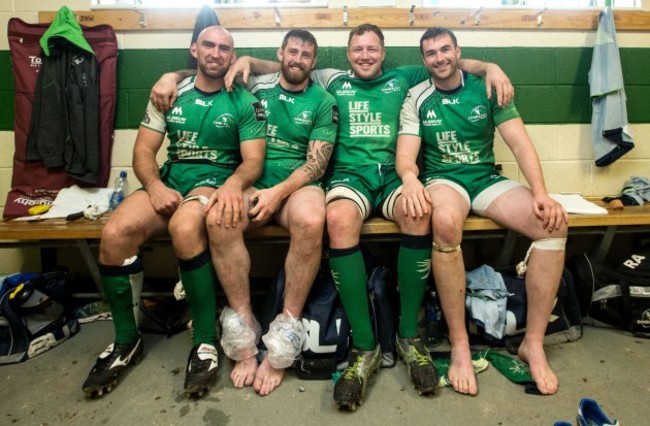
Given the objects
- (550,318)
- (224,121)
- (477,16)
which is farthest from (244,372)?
(477,16)

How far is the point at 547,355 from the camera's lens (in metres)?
1.67

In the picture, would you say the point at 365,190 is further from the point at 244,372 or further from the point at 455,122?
the point at 244,372

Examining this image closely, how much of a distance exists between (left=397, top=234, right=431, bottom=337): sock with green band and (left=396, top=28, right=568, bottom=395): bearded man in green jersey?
0.14 feet

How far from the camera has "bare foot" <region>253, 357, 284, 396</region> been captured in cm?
147

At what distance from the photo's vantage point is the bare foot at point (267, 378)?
1467mm

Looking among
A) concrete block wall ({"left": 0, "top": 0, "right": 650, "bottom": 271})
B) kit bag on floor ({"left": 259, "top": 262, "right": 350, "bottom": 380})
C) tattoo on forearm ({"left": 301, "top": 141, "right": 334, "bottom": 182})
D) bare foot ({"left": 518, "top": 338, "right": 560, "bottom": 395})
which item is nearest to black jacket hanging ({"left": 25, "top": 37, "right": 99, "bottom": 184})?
concrete block wall ({"left": 0, "top": 0, "right": 650, "bottom": 271})

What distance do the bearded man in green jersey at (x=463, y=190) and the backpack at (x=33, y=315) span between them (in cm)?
163

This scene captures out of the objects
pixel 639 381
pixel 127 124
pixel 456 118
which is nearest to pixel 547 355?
pixel 639 381

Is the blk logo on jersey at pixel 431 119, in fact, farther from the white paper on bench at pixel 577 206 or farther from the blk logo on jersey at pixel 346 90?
the white paper on bench at pixel 577 206

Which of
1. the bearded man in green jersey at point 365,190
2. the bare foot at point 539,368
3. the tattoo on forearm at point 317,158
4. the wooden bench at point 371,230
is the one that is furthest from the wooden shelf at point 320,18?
the bare foot at point 539,368

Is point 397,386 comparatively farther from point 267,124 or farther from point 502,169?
point 502,169

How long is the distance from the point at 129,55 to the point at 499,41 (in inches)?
81.5

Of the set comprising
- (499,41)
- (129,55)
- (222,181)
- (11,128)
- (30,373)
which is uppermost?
Answer: (499,41)

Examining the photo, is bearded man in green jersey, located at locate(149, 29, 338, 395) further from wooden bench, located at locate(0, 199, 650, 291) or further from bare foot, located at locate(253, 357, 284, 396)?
wooden bench, located at locate(0, 199, 650, 291)
